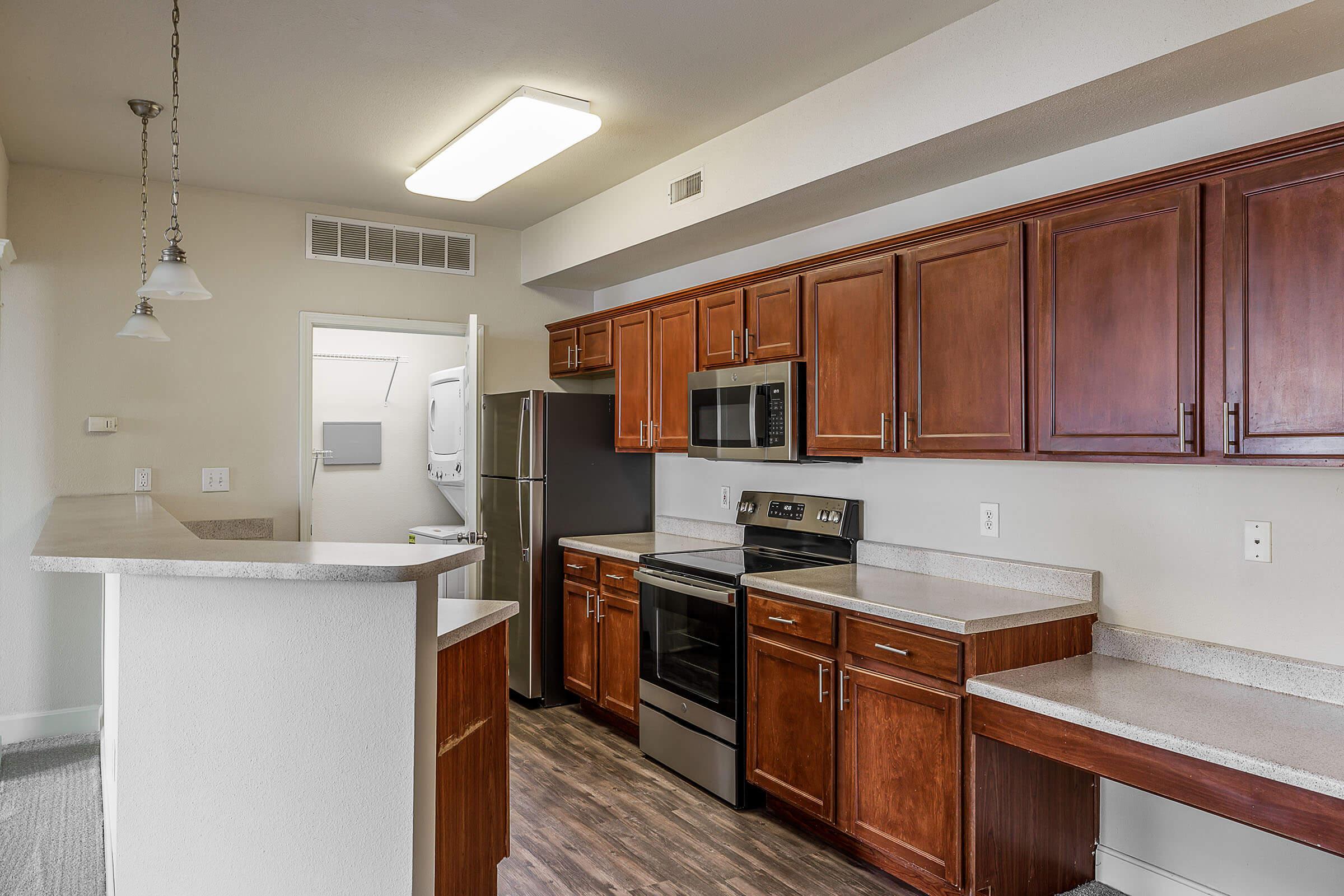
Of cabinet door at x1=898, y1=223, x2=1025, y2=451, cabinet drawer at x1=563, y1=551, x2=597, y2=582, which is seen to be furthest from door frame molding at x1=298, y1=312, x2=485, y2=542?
cabinet door at x1=898, y1=223, x2=1025, y2=451

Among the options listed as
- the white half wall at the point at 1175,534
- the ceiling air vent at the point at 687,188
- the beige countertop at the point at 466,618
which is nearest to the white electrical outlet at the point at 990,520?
the white half wall at the point at 1175,534

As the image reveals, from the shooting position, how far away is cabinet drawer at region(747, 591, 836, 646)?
9.08ft

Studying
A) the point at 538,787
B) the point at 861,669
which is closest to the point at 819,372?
the point at 861,669

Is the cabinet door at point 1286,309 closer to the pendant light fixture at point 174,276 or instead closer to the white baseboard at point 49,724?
the pendant light fixture at point 174,276

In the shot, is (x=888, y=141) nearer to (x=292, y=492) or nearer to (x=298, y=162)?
(x=298, y=162)

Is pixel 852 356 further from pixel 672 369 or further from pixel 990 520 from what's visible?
pixel 672 369

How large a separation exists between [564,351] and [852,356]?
7.67 ft

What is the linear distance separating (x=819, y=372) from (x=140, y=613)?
7.69 ft

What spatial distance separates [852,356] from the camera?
307 cm

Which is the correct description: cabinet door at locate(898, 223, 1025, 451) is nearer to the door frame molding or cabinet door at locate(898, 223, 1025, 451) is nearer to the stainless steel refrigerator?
the stainless steel refrigerator

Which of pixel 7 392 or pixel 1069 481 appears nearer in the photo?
pixel 1069 481

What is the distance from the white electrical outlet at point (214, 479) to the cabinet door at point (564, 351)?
6.17 ft

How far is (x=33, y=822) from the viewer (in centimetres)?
302

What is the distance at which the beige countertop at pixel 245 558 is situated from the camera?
1.47 m
